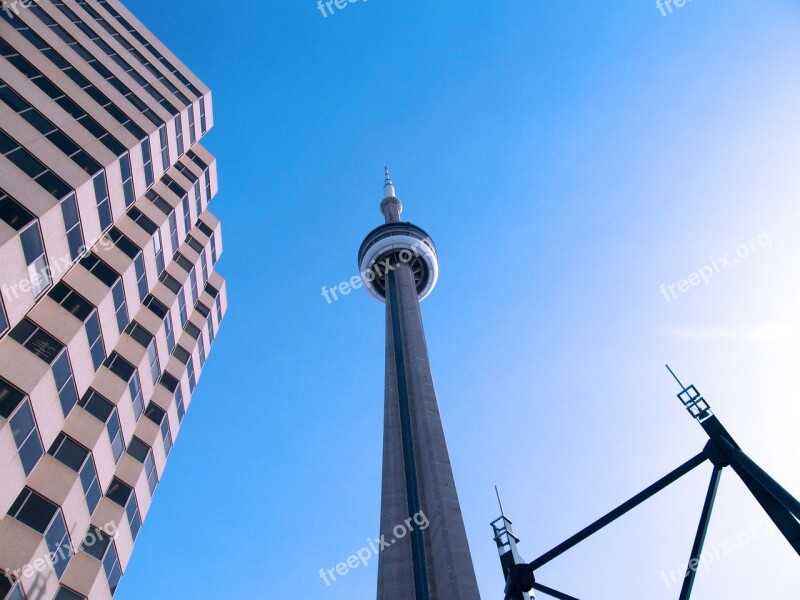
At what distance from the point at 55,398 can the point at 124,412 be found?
6079 millimetres

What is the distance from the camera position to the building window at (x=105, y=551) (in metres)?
24.4

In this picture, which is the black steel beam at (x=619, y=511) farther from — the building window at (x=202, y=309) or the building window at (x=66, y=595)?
the building window at (x=202, y=309)

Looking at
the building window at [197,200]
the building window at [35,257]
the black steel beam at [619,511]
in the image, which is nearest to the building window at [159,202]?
the building window at [197,200]

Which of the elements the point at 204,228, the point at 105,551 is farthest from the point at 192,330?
the point at 105,551

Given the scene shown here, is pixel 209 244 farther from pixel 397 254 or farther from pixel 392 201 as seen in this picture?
pixel 392 201

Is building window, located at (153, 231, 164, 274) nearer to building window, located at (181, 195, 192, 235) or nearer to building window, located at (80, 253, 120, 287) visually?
building window, located at (181, 195, 192, 235)

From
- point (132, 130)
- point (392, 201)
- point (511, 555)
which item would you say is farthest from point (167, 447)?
point (392, 201)

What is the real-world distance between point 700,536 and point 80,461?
2263 cm

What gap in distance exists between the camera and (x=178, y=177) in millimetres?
38344

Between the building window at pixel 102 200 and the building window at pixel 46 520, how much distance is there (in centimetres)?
1157

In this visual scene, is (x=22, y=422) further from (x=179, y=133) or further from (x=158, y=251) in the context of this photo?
(x=179, y=133)

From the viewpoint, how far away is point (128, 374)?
27.9 meters

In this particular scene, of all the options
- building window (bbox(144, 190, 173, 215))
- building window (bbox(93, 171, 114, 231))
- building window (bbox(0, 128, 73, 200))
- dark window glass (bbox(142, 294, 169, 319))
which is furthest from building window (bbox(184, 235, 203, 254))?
building window (bbox(0, 128, 73, 200))

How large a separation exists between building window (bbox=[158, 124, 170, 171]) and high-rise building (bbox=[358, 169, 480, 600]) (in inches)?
992
